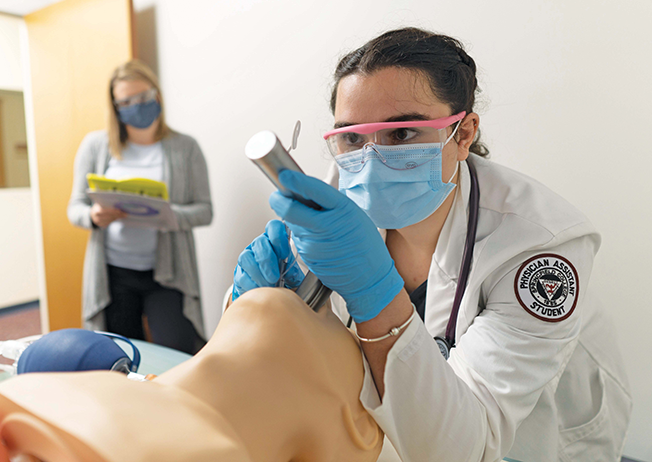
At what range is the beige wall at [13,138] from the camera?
4.14 m

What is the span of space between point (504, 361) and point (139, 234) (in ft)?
6.35

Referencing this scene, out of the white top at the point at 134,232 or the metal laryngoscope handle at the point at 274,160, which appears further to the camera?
the white top at the point at 134,232

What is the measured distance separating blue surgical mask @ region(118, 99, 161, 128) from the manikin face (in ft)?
5.22

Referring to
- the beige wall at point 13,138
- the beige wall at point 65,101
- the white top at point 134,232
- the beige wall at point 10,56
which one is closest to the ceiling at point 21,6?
the beige wall at point 65,101

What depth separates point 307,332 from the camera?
620 millimetres

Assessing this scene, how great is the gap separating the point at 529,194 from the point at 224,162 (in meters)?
2.19

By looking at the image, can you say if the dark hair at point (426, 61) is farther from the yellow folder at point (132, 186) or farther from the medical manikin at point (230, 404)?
the yellow folder at point (132, 186)

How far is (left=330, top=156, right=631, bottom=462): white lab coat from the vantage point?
73cm

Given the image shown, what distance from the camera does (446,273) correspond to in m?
1.07

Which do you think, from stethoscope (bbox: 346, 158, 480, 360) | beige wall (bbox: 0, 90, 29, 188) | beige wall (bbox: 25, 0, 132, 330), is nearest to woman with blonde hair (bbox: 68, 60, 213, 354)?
beige wall (bbox: 25, 0, 132, 330)

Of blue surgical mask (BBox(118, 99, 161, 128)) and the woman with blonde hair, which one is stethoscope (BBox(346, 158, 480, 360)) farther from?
blue surgical mask (BBox(118, 99, 161, 128))

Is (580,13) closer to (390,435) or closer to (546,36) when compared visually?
(546,36)

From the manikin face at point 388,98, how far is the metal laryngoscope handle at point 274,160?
371 millimetres

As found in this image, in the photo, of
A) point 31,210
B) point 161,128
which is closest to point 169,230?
point 161,128
